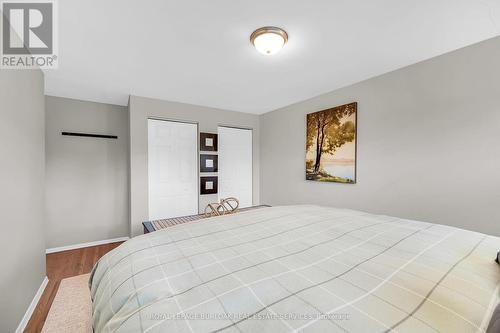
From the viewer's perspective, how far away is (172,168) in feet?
11.8

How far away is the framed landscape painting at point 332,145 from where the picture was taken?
2869 mm

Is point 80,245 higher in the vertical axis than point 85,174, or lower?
lower

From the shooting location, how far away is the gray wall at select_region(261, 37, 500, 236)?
1.88 m

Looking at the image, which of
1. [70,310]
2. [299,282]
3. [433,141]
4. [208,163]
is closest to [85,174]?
[208,163]

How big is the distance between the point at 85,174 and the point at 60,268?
Result: 1.43 metres

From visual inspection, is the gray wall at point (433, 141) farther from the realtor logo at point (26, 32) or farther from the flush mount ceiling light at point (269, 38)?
the realtor logo at point (26, 32)

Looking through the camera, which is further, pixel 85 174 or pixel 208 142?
pixel 208 142

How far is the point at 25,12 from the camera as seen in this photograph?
154 centimetres

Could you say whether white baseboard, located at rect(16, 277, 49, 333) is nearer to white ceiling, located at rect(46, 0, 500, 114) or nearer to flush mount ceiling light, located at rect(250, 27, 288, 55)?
white ceiling, located at rect(46, 0, 500, 114)

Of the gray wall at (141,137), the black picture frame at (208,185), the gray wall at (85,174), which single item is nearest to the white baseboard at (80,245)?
the gray wall at (85,174)

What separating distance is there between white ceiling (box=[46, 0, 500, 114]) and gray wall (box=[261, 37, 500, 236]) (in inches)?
8.8

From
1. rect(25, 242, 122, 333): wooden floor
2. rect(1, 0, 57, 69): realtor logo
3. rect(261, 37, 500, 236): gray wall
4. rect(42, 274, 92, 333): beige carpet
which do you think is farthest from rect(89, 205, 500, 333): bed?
rect(1, 0, 57, 69): realtor logo

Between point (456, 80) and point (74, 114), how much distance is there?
508 centimetres

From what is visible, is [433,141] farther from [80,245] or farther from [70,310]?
[80,245]
